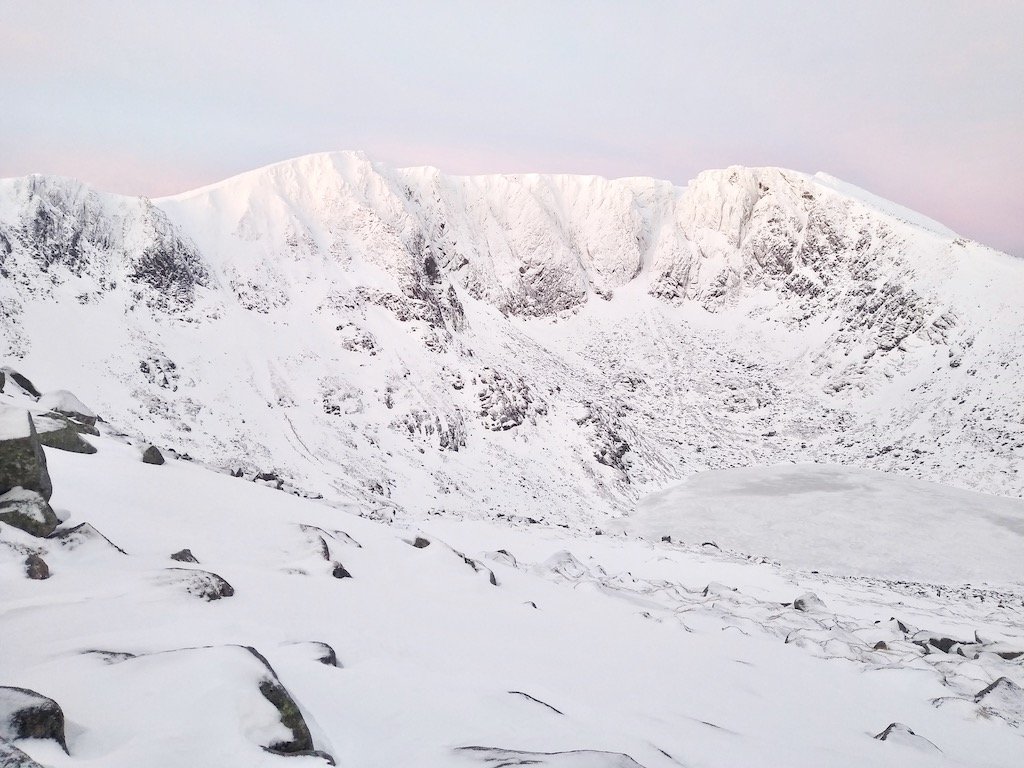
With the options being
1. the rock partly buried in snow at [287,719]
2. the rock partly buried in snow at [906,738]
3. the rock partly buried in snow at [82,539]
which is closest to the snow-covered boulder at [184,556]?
the rock partly buried in snow at [82,539]

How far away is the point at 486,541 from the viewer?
16.8 metres

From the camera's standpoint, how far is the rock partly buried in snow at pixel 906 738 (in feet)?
17.8

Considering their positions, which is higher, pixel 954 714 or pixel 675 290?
pixel 675 290

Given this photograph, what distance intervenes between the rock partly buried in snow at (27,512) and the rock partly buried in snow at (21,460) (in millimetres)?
112

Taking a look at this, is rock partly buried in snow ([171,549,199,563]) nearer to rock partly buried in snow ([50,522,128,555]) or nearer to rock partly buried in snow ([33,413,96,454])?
rock partly buried in snow ([50,522,128,555])

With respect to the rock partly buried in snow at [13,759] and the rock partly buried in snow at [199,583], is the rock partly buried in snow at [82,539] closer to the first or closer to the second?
the rock partly buried in snow at [199,583]

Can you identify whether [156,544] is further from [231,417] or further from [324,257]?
[324,257]

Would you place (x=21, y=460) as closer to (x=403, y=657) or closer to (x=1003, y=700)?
(x=403, y=657)

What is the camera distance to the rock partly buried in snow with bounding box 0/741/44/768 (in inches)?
75.8

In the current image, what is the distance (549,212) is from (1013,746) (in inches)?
2676

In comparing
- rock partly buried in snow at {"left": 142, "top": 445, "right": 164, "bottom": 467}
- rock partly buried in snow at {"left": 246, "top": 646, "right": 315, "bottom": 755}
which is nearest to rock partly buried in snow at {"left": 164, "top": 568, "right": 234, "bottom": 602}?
rock partly buried in snow at {"left": 246, "top": 646, "right": 315, "bottom": 755}

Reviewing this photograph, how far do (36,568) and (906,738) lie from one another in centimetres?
810

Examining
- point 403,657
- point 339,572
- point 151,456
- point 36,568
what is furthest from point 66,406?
point 403,657

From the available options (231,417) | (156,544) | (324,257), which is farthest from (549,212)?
(156,544)
